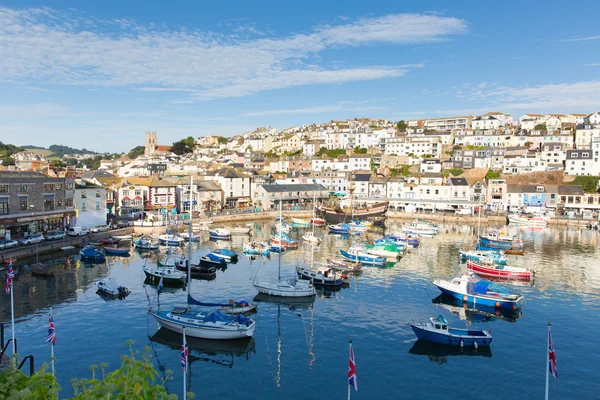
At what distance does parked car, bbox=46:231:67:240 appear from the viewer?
1902 inches

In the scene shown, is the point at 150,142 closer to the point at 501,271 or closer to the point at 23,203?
the point at 23,203

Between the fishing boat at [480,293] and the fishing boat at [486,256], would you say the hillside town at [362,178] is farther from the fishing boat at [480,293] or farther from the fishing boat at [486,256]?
the fishing boat at [480,293]

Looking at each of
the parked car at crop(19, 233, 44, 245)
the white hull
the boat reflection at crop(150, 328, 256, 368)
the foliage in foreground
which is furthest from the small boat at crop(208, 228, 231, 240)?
the foliage in foreground

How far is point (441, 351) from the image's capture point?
24.3m

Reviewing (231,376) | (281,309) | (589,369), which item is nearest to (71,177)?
(281,309)

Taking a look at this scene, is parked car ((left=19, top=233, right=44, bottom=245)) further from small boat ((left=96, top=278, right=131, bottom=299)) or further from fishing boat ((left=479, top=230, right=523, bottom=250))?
fishing boat ((left=479, top=230, right=523, bottom=250))

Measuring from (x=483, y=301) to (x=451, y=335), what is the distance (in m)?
8.86

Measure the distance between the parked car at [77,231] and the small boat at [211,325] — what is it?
3206 centimetres

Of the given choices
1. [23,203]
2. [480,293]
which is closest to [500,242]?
[480,293]

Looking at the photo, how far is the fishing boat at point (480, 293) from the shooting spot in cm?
3081

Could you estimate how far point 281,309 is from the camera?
1214 inches

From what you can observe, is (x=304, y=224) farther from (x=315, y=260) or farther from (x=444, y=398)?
(x=444, y=398)

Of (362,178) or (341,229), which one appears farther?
(362,178)

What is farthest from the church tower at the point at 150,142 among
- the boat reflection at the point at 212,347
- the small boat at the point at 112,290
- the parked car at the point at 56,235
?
the boat reflection at the point at 212,347
